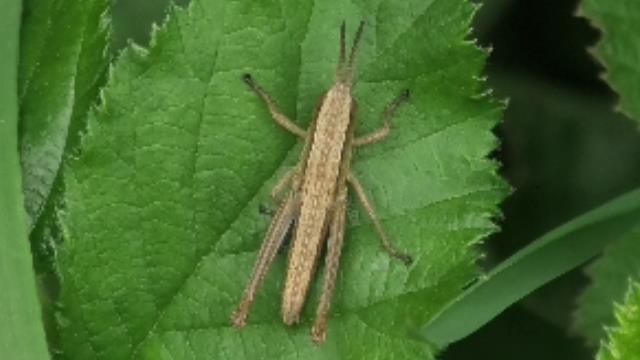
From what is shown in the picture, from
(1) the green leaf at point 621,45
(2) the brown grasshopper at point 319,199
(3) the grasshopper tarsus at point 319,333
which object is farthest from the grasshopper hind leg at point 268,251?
(1) the green leaf at point 621,45

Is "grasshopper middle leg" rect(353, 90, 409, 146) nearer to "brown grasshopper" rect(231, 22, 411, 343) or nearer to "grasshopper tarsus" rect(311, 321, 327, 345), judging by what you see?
"brown grasshopper" rect(231, 22, 411, 343)

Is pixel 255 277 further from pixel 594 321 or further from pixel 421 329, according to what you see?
pixel 594 321

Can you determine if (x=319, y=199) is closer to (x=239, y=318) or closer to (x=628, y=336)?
(x=239, y=318)

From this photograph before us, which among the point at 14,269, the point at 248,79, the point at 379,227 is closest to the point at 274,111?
the point at 248,79

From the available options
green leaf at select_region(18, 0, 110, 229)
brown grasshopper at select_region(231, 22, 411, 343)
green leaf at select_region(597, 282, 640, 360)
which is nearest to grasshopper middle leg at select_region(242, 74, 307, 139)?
brown grasshopper at select_region(231, 22, 411, 343)

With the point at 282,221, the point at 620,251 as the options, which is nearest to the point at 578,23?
the point at 620,251

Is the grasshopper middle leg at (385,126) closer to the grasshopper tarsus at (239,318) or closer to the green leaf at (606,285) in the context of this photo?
the grasshopper tarsus at (239,318)
